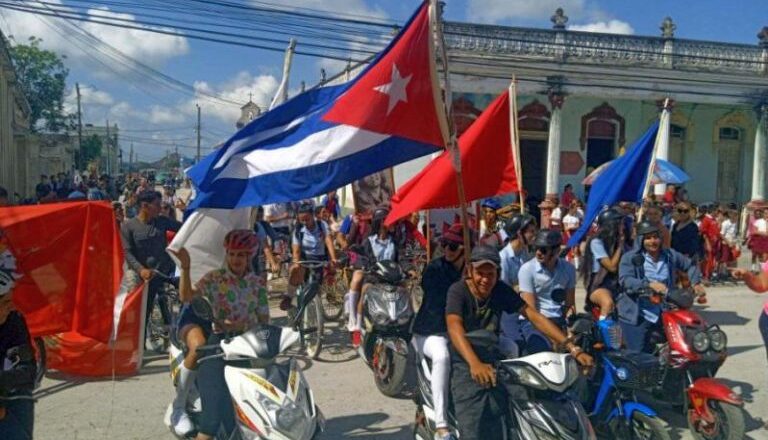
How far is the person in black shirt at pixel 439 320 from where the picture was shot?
4.19 meters

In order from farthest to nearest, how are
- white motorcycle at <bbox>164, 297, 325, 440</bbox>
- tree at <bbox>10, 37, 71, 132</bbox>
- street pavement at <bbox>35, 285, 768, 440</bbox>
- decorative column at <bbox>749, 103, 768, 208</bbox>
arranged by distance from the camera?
tree at <bbox>10, 37, 71, 132</bbox> < decorative column at <bbox>749, 103, 768, 208</bbox> < street pavement at <bbox>35, 285, 768, 440</bbox> < white motorcycle at <bbox>164, 297, 325, 440</bbox>

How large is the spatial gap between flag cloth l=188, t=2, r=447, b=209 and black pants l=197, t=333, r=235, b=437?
119 centimetres

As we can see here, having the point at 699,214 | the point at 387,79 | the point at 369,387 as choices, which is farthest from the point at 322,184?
the point at 699,214

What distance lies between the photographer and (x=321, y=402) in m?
6.11

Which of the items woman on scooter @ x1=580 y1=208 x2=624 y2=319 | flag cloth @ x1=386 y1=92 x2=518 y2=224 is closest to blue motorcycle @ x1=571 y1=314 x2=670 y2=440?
woman on scooter @ x1=580 y1=208 x2=624 y2=319

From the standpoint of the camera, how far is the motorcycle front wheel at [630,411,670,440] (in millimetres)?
4285

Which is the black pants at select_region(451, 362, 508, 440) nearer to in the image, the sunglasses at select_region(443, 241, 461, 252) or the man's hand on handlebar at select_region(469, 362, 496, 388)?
the man's hand on handlebar at select_region(469, 362, 496, 388)

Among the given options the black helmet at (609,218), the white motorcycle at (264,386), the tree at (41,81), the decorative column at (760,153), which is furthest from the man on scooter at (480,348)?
the tree at (41,81)

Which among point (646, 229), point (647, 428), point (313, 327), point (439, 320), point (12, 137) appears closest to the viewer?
point (647, 428)

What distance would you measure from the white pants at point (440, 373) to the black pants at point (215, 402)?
4.14 feet

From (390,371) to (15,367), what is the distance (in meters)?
3.54

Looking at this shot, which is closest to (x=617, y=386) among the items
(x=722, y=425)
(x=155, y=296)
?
(x=722, y=425)

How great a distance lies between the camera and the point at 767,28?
72.3 ft

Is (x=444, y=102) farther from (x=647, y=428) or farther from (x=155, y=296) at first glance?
(x=155, y=296)
